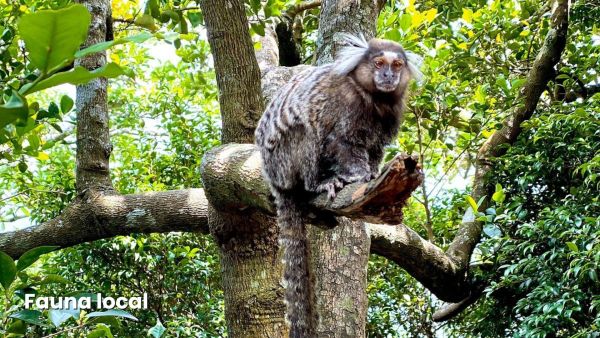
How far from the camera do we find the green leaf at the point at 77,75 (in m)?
0.68

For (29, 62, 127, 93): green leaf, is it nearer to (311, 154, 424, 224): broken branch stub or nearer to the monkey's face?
(311, 154, 424, 224): broken branch stub

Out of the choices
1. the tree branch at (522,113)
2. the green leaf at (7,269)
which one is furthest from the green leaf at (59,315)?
the tree branch at (522,113)

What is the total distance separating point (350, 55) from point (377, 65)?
143mm

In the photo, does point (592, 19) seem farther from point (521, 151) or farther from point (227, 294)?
point (227, 294)

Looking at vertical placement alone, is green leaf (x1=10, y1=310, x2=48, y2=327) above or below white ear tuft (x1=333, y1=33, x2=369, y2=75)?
below

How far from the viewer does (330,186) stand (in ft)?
9.16

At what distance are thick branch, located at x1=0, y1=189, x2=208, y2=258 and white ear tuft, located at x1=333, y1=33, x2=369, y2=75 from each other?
4.24 feet

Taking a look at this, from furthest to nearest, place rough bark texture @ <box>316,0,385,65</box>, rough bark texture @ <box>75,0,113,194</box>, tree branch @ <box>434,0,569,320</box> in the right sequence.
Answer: tree branch @ <box>434,0,569,320</box> < rough bark texture @ <box>75,0,113,194</box> < rough bark texture @ <box>316,0,385,65</box>

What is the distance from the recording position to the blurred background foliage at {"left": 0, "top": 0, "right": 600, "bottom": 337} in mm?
4137

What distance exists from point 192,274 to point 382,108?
2760 millimetres

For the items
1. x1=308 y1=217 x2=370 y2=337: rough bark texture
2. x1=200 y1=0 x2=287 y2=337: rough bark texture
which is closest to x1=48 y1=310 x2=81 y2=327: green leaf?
x1=308 y1=217 x2=370 y2=337: rough bark texture

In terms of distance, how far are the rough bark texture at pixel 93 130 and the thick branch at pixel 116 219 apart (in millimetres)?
126

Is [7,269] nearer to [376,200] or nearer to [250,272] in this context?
[376,200]

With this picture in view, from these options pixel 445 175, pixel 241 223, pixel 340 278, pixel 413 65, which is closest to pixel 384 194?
pixel 340 278
